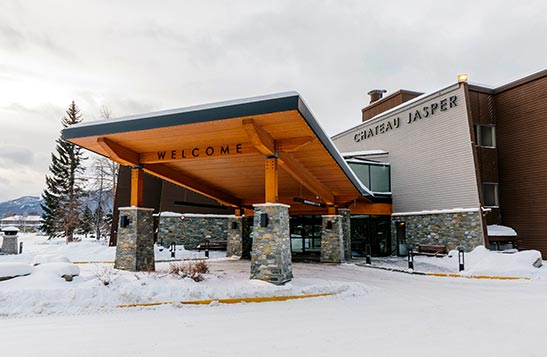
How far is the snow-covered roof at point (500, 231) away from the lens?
17716 millimetres

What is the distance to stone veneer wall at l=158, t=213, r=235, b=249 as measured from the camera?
23.2 metres

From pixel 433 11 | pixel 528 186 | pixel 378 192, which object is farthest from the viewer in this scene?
pixel 378 192

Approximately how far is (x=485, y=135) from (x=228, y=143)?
51.3ft

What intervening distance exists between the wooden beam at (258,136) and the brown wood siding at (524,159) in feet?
48.7

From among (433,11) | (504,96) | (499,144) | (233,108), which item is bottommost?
(233,108)

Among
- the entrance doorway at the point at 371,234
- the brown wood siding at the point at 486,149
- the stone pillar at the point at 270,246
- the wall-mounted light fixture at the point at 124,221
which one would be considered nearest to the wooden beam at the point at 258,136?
the stone pillar at the point at 270,246

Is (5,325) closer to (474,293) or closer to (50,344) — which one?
(50,344)

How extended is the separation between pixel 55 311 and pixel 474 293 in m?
10.1

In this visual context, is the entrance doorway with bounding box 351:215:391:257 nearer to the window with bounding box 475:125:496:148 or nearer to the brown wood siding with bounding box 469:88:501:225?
the brown wood siding with bounding box 469:88:501:225

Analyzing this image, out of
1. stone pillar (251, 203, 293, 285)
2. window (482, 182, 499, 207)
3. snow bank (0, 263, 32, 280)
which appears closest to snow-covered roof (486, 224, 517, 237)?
window (482, 182, 499, 207)

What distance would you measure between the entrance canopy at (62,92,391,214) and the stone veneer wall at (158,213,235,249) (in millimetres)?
8061

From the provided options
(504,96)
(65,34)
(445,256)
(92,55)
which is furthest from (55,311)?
(504,96)

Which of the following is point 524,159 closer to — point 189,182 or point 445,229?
point 445,229

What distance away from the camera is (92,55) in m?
14.4
